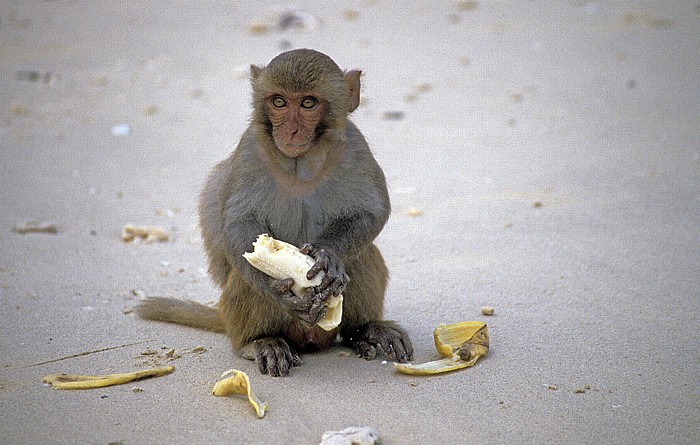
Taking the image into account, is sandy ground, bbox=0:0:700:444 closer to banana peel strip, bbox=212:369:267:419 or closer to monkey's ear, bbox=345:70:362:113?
banana peel strip, bbox=212:369:267:419

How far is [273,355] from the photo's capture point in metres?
4.14

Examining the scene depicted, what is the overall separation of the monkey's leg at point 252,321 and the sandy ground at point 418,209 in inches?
4.2

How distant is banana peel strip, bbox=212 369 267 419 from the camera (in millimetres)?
3611

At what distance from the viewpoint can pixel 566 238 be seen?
596cm

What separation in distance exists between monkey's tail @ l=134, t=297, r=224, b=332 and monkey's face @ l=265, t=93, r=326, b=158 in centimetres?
119

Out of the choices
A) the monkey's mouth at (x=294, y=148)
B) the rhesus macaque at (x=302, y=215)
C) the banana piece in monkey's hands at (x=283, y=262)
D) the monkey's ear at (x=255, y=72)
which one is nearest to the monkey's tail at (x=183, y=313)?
the rhesus macaque at (x=302, y=215)

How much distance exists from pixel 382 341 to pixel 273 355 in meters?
0.55

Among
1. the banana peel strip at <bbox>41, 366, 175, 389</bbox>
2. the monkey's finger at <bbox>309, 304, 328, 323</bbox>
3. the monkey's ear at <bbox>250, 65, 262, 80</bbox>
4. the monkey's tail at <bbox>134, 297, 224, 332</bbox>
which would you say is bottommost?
the monkey's tail at <bbox>134, 297, 224, 332</bbox>

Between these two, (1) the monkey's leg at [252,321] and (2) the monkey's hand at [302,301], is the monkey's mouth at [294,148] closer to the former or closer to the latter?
(2) the monkey's hand at [302,301]

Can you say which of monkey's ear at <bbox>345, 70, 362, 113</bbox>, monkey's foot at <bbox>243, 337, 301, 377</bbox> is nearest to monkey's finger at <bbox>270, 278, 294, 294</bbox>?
monkey's foot at <bbox>243, 337, 301, 377</bbox>

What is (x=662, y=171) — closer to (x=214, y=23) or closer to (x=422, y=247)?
A: (x=422, y=247)

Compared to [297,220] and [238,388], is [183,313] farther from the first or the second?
[238,388]

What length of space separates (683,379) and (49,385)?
285 cm

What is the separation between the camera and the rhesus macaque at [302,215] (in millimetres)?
3959
